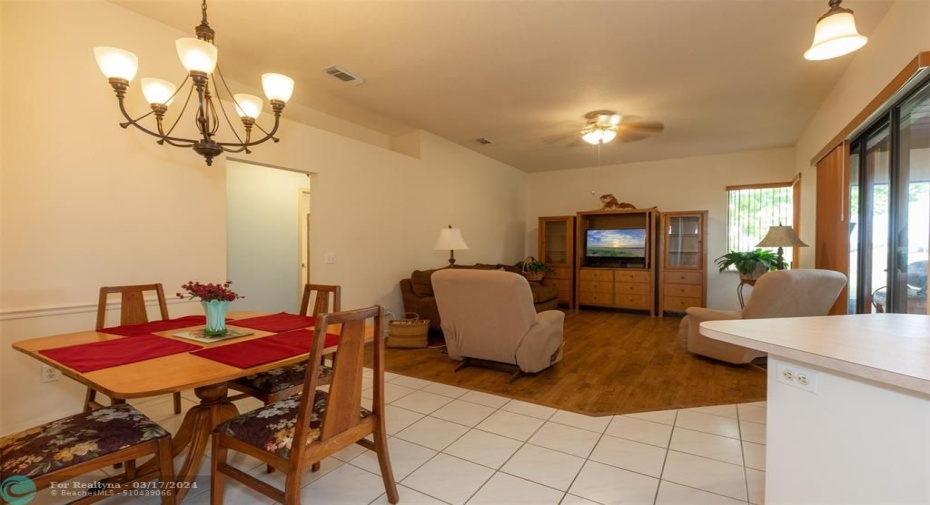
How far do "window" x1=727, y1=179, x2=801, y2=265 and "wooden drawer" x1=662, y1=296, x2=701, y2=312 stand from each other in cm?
107

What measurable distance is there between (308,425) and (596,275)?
20.0ft

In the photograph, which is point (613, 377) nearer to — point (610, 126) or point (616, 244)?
point (610, 126)

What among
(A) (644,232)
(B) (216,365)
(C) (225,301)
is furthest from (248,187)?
(A) (644,232)

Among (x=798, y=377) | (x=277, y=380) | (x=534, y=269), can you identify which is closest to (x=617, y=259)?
(x=534, y=269)

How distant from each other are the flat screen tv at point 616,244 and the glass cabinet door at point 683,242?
0.41 m

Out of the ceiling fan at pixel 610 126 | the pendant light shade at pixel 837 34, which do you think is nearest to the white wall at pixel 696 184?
the ceiling fan at pixel 610 126

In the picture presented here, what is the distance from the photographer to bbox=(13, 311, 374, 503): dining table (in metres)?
1.33

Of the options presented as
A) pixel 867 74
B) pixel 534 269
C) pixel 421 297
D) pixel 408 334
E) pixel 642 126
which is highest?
pixel 642 126

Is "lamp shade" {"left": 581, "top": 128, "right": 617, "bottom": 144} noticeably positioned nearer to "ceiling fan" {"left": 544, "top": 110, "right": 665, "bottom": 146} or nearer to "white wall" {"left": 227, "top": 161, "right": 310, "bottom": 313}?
"ceiling fan" {"left": 544, "top": 110, "right": 665, "bottom": 146}

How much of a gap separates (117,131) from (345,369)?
2552mm

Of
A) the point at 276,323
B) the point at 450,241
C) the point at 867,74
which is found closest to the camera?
the point at 276,323

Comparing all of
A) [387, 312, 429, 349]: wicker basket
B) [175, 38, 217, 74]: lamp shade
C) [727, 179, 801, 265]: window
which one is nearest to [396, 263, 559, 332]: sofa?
[387, 312, 429, 349]: wicker basket

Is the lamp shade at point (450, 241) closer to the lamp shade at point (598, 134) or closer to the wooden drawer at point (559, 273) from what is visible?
the lamp shade at point (598, 134)

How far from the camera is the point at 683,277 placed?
20.4 feet
